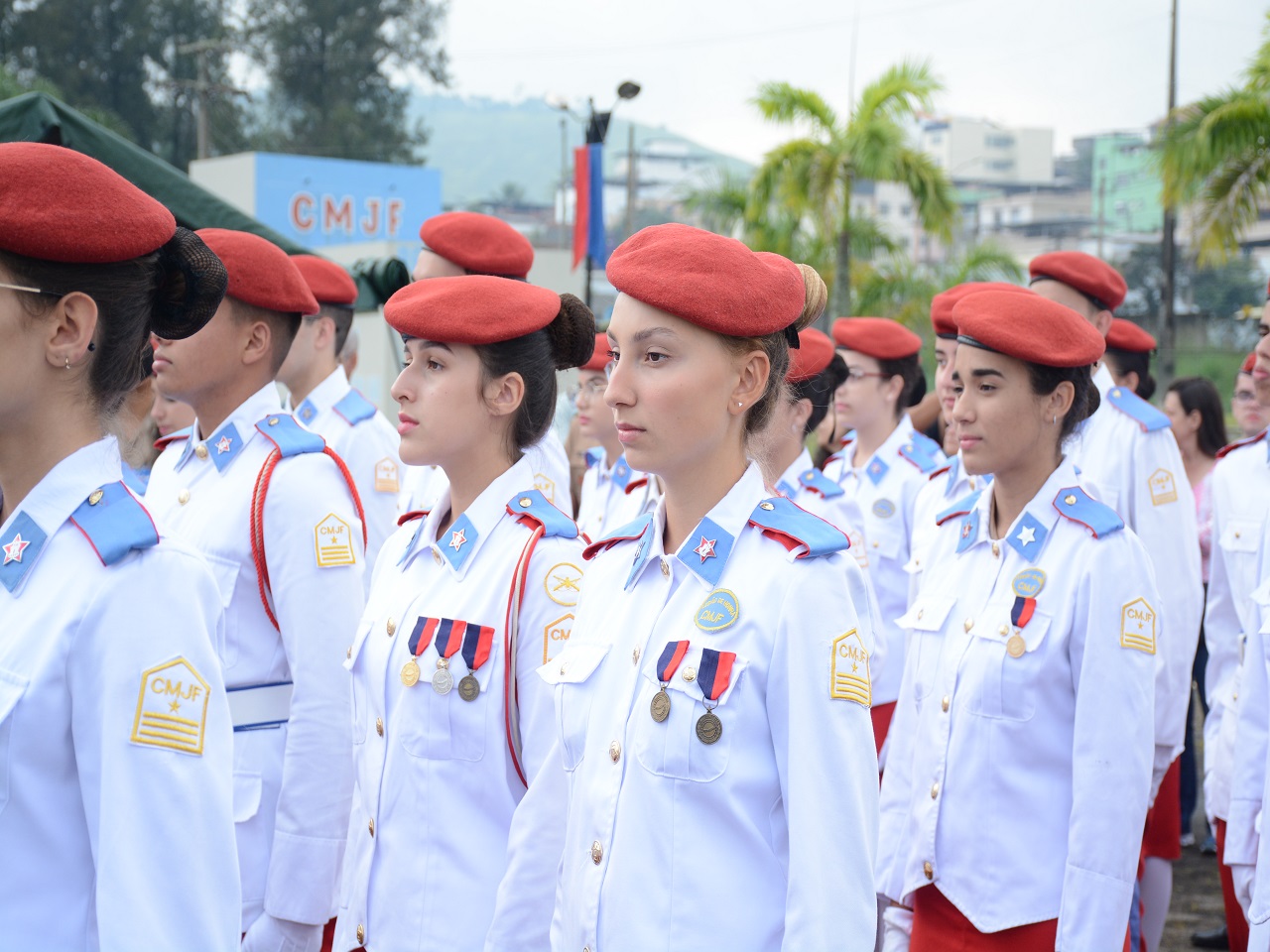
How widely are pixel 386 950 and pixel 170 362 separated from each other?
162 cm

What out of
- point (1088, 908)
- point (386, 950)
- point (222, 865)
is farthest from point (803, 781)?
point (1088, 908)

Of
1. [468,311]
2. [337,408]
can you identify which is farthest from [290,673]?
[337,408]

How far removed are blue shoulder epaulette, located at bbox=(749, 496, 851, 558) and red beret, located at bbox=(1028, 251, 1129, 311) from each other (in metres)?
3.56

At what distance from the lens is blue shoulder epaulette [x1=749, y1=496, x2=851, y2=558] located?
231 cm

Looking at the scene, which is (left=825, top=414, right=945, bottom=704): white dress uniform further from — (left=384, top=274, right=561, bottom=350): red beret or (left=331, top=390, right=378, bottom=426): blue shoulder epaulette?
(left=384, top=274, right=561, bottom=350): red beret

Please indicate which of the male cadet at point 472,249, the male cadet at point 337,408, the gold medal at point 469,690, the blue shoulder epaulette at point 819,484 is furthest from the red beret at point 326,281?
the gold medal at point 469,690

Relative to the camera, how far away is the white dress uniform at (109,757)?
68.3 inches

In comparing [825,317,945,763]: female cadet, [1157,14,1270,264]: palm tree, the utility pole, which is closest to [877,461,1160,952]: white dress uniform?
[825,317,945,763]: female cadet

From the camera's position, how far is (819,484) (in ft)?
18.0

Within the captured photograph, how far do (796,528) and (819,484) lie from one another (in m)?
3.15

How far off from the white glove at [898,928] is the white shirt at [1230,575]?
1.69m

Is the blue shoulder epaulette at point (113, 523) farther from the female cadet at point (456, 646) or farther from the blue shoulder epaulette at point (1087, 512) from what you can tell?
the blue shoulder epaulette at point (1087, 512)

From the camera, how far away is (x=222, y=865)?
5.98ft

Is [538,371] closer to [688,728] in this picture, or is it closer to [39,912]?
[688,728]
